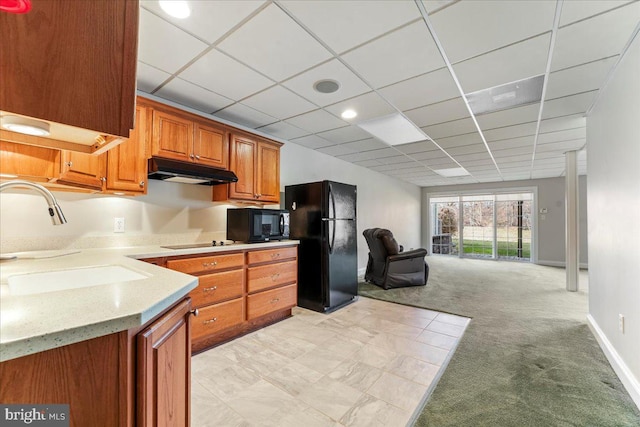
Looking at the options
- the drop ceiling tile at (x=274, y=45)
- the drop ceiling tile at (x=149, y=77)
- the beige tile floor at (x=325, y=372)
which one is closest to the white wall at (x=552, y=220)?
the beige tile floor at (x=325, y=372)

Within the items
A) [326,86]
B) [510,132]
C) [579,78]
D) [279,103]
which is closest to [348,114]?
[326,86]

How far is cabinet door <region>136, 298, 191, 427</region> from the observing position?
770mm

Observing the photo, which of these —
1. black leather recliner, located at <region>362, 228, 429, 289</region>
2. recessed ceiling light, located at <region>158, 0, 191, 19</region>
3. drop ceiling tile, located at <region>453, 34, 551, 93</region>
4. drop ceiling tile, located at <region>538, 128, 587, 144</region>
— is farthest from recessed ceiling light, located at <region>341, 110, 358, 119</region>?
drop ceiling tile, located at <region>538, 128, 587, 144</region>

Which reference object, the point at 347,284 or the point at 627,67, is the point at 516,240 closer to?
the point at 347,284

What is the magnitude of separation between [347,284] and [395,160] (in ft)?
9.44

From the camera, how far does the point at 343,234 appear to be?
3758mm

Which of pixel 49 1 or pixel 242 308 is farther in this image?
pixel 242 308

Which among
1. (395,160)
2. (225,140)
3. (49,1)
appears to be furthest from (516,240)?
(49,1)

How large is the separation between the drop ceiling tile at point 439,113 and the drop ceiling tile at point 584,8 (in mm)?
1072

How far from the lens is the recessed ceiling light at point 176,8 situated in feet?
5.13

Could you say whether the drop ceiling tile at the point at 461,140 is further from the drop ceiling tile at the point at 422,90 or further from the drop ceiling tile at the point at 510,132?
the drop ceiling tile at the point at 422,90

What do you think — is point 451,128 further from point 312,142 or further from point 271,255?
point 271,255

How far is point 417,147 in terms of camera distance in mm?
4504

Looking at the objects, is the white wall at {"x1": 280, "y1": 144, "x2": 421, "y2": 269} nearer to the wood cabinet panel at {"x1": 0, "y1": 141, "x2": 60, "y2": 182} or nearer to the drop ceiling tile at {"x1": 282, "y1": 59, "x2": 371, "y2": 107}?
the drop ceiling tile at {"x1": 282, "y1": 59, "x2": 371, "y2": 107}
